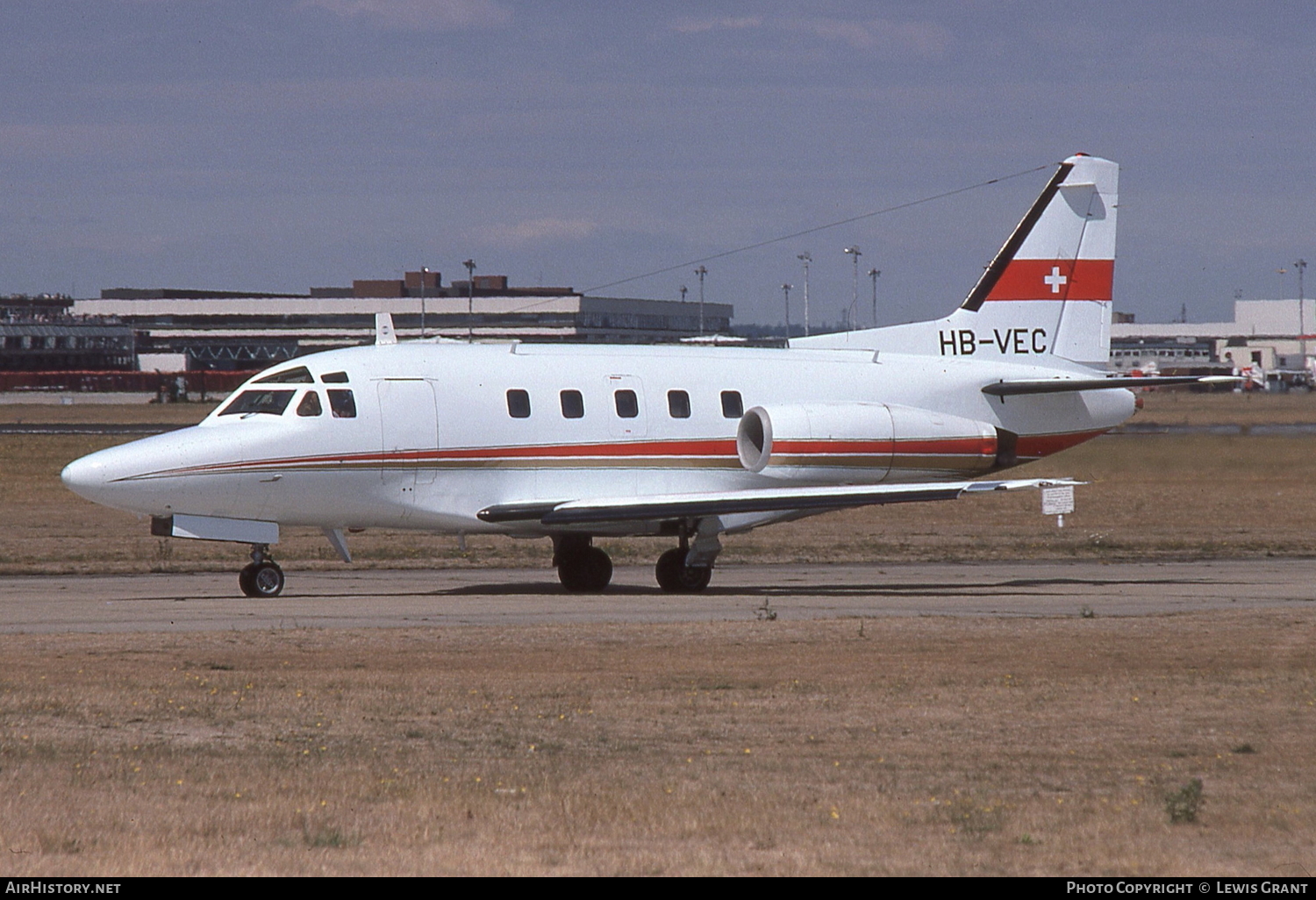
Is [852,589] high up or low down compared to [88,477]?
down

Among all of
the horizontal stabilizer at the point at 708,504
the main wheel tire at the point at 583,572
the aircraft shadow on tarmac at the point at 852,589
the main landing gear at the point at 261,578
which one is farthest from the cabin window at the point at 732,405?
the main landing gear at the point at 261,578

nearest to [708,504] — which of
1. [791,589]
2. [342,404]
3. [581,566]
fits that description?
[791,589]

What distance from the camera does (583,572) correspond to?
85.0 feet

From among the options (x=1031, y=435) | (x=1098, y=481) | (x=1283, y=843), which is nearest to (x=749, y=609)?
(x=1031, y=435)

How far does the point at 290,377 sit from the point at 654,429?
18.6 feet

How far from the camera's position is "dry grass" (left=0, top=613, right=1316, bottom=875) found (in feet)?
29.8

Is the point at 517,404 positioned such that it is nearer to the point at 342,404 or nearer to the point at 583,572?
the point at 342,404

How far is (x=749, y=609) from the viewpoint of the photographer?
22.4 meters

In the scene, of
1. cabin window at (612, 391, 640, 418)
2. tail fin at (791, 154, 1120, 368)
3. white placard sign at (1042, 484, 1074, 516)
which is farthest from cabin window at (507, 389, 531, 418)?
white placard sign at (1042, 484, 1074, 516)

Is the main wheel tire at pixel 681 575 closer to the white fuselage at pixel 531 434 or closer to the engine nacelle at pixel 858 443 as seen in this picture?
the white fuselage at pixel 531 434

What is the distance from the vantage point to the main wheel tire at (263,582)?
23.7m

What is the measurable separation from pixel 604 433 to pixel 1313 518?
2274cm

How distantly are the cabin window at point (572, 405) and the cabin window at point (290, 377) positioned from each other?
381 cm
